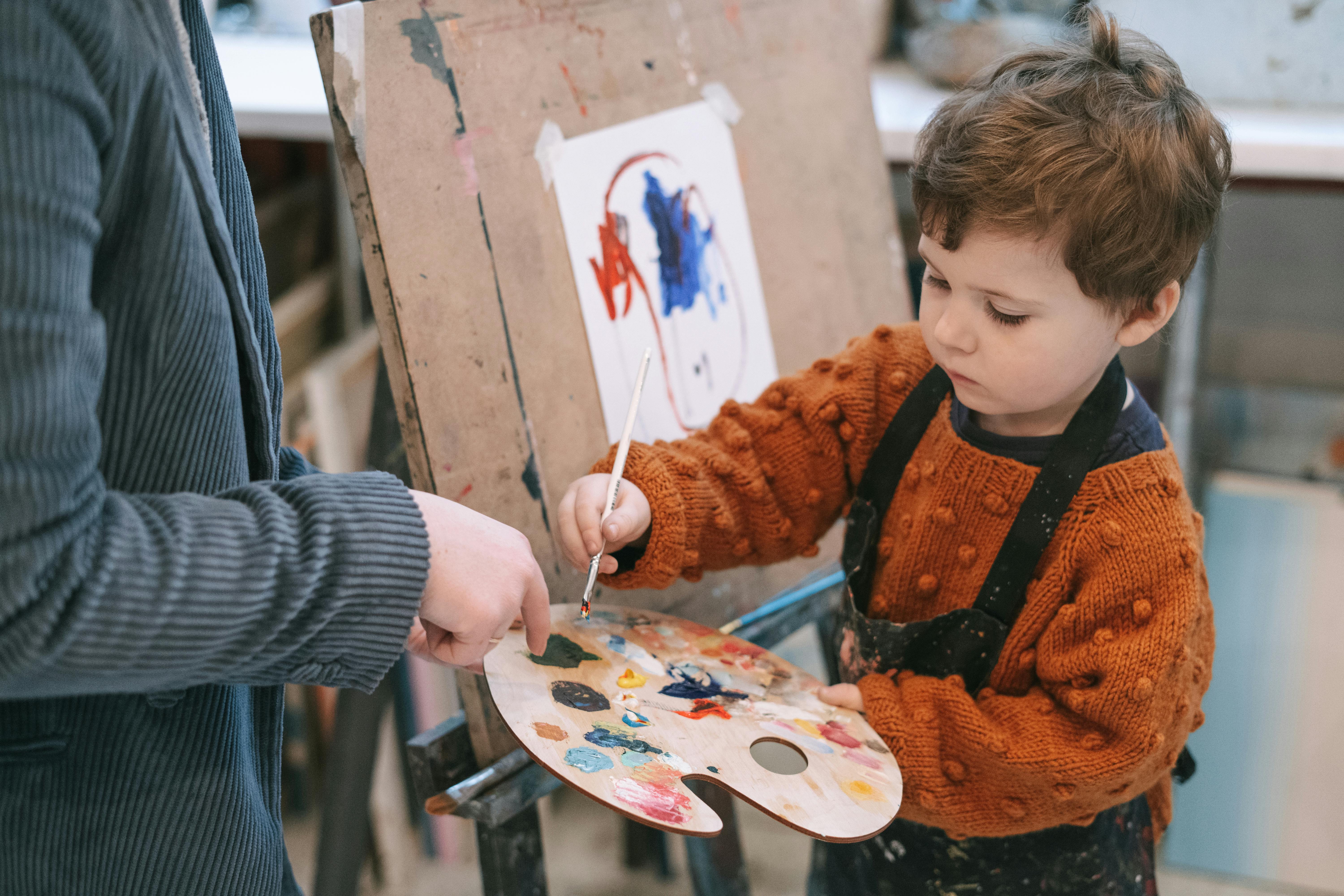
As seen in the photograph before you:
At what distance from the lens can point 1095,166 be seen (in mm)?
767

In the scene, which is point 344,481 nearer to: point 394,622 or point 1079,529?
point 394,622

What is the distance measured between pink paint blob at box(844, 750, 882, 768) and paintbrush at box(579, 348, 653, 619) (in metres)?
0.23

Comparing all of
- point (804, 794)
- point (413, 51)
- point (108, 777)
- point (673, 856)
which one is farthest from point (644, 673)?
point (673, 856)

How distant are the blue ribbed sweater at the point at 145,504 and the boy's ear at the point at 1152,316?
580mm

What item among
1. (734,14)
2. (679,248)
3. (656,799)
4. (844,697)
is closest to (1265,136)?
(734,14)

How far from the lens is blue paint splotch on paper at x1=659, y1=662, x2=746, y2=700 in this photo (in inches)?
31.6

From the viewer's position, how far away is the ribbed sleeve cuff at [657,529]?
0.88 metres

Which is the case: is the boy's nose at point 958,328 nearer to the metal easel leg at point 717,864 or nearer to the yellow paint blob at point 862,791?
the yellow paint blob at point 862,791

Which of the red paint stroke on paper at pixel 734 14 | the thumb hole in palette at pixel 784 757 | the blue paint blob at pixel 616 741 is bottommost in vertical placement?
the thumb hole in palette at pixel 784 757

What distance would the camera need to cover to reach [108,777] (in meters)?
0.63

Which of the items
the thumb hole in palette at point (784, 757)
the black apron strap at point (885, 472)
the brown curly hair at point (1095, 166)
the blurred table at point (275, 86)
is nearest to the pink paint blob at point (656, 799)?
the thumb hole in palette at point (784, 757)

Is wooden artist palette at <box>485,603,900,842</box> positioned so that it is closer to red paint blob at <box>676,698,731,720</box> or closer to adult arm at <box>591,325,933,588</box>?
red paint blob at <box>676,698,731,720</box>

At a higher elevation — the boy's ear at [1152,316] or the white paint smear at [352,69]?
the white paint smear at [352,69]

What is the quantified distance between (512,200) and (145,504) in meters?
0.48
